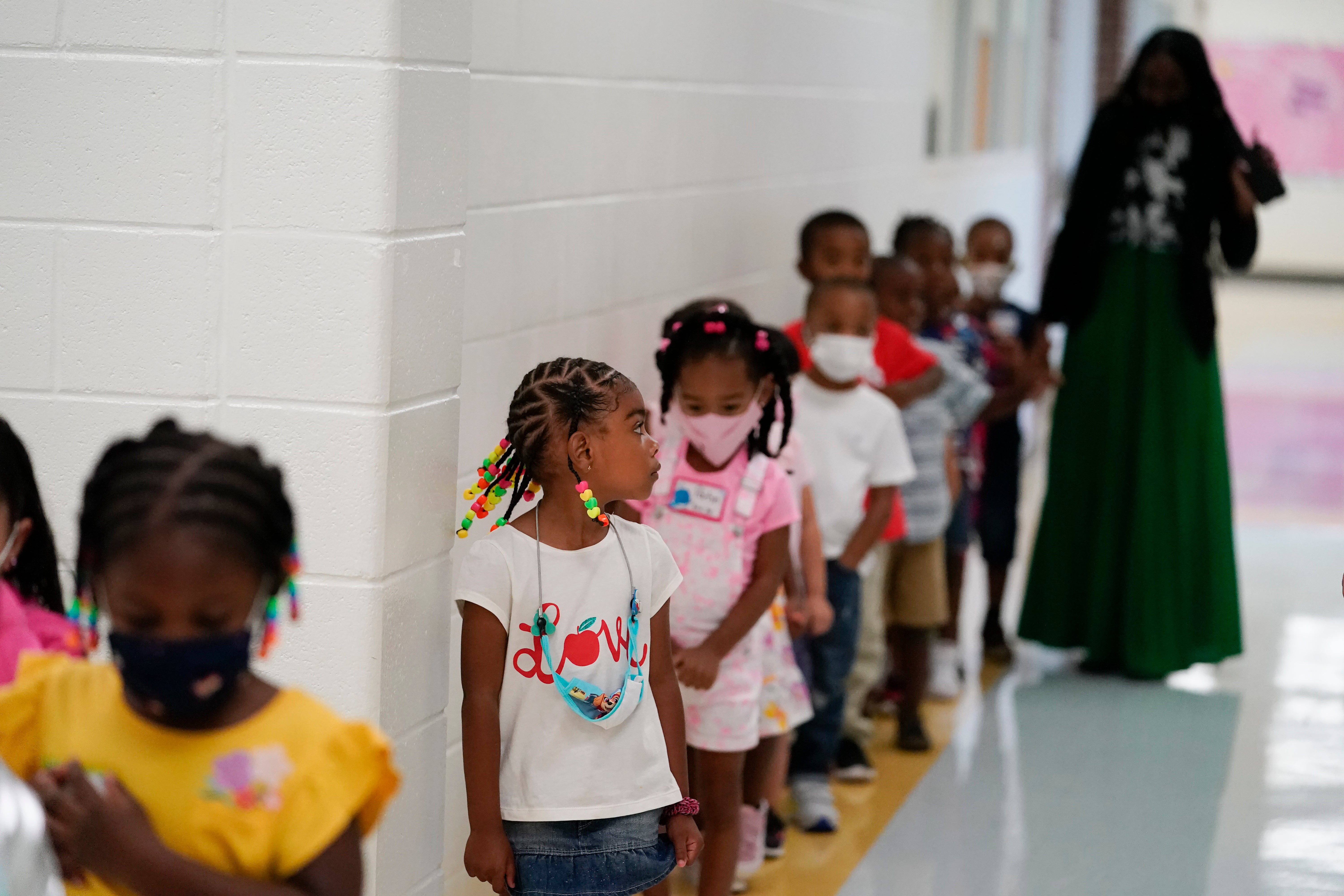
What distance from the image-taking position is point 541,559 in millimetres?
2273

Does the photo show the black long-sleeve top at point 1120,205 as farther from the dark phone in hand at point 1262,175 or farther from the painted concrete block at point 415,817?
the painted concrete block at point 415,817

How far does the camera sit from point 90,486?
4.57 ft

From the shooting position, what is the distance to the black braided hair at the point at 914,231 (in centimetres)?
475

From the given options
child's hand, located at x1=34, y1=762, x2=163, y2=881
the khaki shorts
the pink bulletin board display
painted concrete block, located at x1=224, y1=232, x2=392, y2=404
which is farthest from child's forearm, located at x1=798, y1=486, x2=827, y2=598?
the pink bulletin board display

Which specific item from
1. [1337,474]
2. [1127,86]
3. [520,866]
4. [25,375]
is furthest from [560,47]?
[1337,474]

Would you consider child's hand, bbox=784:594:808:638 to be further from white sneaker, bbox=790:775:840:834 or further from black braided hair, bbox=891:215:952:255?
black braided hair, bbox=891:215:952:255

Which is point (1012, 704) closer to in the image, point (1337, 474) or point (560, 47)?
point (560, 47)

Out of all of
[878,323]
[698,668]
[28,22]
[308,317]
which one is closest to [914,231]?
[878,323]

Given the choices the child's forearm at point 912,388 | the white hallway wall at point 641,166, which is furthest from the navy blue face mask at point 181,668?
the child's forearm at point 912,388

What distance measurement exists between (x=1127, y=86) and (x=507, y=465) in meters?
3.02

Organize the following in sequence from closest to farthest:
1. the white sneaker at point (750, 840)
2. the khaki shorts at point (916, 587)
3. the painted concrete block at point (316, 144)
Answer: the painted concrete block at point (316, 144) < the white sneaker at point (750, 840) < the khaki shorts at point (916, 587)

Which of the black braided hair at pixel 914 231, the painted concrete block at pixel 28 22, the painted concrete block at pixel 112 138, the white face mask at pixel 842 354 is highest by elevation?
the painted concrete block at pixel 28 22

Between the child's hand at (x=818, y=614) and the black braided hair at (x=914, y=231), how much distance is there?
1.64 m

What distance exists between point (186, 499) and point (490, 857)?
956mm
